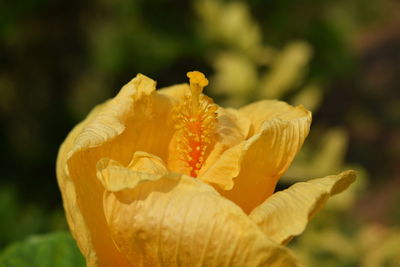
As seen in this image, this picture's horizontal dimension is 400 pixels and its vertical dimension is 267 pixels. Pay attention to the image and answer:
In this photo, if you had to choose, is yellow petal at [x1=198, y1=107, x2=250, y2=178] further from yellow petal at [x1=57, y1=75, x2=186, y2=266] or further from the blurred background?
the blurred background

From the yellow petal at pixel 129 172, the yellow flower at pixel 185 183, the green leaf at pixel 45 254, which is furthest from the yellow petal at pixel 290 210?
the green leaf at pixel 45 254

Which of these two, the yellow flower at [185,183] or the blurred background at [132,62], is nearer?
the yellow flower at [185,183]

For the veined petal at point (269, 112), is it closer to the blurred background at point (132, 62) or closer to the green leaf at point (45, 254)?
the green leaf at point (45, 254)

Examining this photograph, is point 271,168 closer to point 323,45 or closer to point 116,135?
point 116,135

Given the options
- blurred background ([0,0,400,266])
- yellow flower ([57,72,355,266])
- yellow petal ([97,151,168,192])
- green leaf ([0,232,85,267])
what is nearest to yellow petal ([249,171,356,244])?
yellow flower ([57,72,355,266])

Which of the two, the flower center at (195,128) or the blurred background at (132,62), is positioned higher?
the flower center at (195,128)
